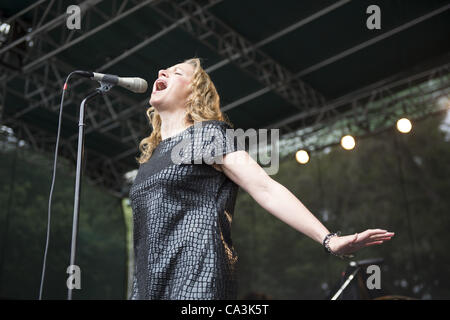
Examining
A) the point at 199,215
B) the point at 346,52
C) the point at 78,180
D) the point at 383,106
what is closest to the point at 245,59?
the point at 346,52

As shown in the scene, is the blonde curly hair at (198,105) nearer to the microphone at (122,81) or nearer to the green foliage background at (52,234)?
the microphone at (122,81)

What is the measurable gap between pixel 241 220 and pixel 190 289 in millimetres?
8554

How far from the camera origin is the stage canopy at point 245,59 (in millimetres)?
6387

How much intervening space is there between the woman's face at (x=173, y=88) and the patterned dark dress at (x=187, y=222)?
0.17 meters

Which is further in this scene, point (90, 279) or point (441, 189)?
point (90, 279)

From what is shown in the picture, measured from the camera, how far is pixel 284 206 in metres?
1.36

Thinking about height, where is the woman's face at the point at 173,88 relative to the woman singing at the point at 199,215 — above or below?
above

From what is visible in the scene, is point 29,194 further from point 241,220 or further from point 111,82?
point 111,82

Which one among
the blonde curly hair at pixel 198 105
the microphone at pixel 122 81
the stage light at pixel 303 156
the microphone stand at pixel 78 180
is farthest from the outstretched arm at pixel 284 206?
the stage light at pixel 303 156

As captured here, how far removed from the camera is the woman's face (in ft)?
5.62

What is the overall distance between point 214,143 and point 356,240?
467mm

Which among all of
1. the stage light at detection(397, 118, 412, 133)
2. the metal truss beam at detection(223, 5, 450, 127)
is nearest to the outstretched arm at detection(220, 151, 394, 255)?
the stage light at detection(397, 118, 412, 133)

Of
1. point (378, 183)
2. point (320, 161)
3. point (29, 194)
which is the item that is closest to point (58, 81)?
point (29, 194)
